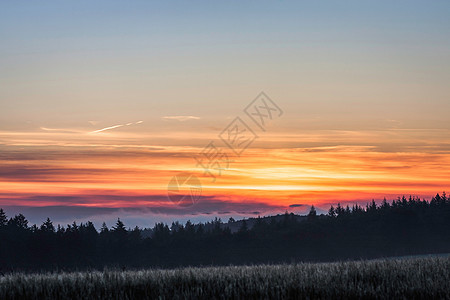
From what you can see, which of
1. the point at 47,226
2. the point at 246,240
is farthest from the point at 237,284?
the point at 246,240

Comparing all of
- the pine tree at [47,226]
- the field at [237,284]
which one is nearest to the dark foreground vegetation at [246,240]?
the pine tree at [47,226]

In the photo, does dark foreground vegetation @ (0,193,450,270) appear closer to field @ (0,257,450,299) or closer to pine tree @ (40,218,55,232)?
pine tree @ (40,218,55,232)

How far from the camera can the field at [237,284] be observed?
16.8m

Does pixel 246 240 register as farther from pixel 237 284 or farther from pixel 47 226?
pixel 237 284

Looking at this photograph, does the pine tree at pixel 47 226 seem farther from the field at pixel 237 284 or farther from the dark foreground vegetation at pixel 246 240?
the field at pixel 237 284

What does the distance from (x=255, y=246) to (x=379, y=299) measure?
117616 mm

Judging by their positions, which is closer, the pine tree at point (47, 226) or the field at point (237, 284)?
the field at point (237, 284)

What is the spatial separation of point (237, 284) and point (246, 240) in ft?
374

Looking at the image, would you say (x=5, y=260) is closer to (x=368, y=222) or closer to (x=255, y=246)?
(x=255, y=246)

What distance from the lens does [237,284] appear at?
60.4ft

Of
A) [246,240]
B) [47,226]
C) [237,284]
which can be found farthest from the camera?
[246,240]

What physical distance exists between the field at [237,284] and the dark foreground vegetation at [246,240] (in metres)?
73.0

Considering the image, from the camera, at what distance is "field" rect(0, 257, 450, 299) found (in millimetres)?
16812

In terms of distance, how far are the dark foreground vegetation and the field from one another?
72953 millimetres
